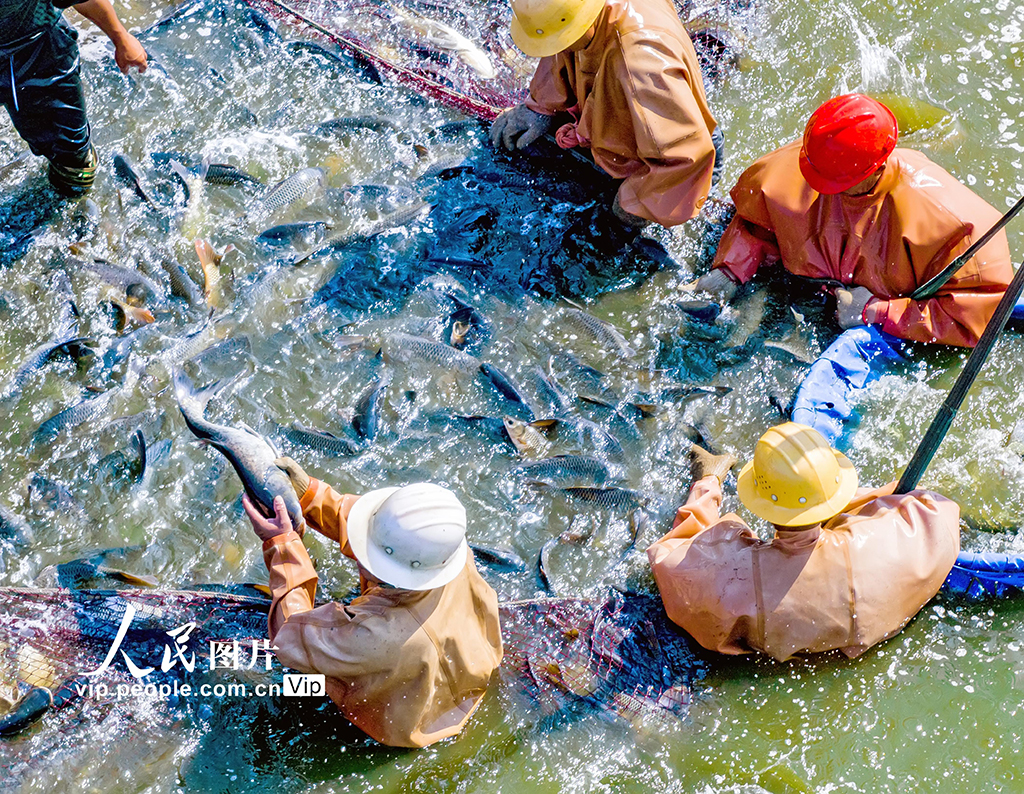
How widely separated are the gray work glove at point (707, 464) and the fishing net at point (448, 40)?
2.67 m

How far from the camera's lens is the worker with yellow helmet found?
4.31 metres

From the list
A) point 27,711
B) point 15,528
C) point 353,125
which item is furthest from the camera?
point 353,125

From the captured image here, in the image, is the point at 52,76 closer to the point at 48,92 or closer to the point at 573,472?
the point at 48,92

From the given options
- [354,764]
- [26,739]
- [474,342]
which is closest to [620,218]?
[474,342]

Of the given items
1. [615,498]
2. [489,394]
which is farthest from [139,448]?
[615,498]

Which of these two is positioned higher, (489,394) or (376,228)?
(376,228)

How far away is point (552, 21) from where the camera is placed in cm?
423

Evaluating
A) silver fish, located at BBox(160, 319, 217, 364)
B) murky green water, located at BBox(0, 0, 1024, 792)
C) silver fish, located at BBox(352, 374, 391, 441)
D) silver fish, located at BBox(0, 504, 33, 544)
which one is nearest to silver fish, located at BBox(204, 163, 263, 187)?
murky green water, located at BBox(0, 0, 1024, 792)

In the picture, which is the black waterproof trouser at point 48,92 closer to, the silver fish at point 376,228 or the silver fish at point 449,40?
the silver fish at point 376,228

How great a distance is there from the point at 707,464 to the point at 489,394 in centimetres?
116

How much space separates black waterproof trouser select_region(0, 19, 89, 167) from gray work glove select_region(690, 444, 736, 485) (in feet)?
12.3

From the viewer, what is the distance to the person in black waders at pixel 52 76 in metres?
4.26

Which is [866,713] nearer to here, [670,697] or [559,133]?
[670,697]

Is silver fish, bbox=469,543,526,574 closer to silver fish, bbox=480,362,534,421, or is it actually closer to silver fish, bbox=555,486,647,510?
silver fish, bbox=555,486,647,510
